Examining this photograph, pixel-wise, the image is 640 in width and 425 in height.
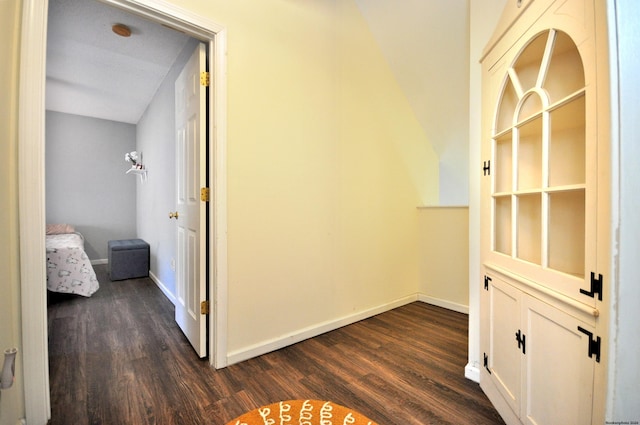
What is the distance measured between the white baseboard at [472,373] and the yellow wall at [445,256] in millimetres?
1253

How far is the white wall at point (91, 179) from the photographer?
15.7 ft

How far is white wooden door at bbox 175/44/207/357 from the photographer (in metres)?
1.92

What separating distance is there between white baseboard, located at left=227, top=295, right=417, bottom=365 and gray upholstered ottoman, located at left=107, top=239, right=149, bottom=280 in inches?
118

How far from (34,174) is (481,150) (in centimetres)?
227

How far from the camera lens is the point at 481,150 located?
5.31 ft

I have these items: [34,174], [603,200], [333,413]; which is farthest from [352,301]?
[34,174]

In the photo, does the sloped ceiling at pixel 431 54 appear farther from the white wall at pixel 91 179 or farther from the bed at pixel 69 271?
the white wall at pixel 91 179

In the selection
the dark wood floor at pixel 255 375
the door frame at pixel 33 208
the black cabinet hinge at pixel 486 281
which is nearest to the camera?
the door frame at pixel 33 208

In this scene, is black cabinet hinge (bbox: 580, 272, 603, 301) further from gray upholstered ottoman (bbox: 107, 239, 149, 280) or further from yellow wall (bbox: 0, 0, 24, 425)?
gray upholstered ottoman (bbox: 107, 239, 149, 280)

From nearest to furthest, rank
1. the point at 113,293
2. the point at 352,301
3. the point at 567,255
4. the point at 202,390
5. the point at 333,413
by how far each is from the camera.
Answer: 1. the point at 567,255
2. the point at 333,413
3. the point at 202,390
4. the point at 352,301
5. the point at 113,293

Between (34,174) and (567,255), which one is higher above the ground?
(34,174)

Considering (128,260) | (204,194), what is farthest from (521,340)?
(128,260)

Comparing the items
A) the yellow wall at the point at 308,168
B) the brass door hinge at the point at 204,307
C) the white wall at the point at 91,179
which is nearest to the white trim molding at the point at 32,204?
the brass door hinge at the point at 204,307

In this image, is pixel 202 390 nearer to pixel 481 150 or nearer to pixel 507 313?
pixel 507 313
